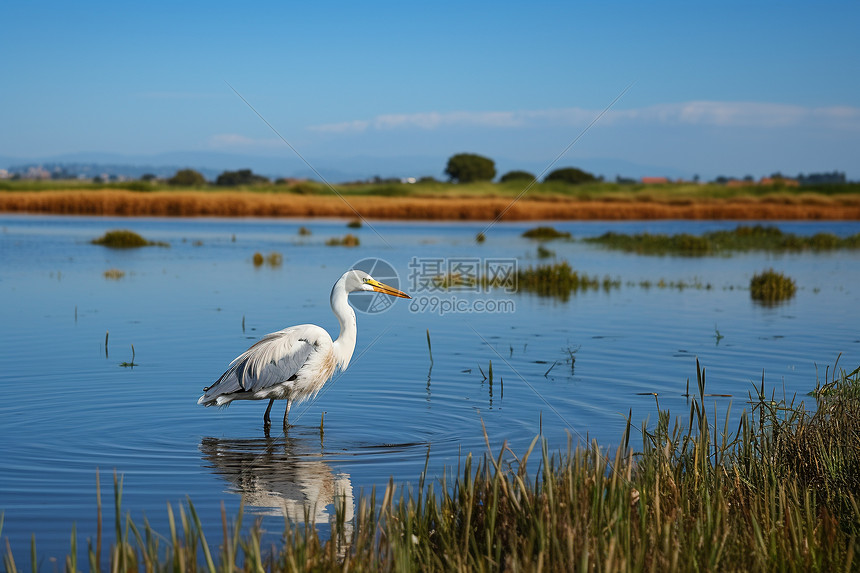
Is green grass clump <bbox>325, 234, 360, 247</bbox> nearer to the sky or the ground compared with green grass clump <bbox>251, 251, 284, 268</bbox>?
nearer to the sky

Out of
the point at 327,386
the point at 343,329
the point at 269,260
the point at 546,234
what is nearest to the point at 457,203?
the point at 546,234

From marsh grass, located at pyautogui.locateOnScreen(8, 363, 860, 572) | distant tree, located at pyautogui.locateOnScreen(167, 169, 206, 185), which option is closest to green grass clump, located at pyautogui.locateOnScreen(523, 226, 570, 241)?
marsh grass, located at pyautogui.locateOnScreen(8, 363, 860, 572)

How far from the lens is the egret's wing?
361 inches

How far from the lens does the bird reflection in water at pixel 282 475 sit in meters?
6.50

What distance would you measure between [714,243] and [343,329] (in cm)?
3250

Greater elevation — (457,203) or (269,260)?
(457,203)

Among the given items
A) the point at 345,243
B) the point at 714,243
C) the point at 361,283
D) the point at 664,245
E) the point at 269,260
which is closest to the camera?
the point at 361,283

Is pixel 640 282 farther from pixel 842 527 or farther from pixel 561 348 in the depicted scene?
pixel 842 527

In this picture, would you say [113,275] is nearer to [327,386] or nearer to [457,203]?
[327,386]

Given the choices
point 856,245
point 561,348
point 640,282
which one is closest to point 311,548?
point 561,348

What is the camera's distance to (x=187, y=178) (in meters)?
104

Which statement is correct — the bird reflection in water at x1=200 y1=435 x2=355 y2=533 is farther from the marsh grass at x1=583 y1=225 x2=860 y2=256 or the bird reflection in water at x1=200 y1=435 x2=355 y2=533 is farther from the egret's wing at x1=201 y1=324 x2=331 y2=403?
the marsh grass at x1=583 y1=225 x2=860 y2=256

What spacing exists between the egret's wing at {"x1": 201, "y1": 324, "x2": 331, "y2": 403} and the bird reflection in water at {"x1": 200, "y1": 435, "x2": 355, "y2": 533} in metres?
0.63

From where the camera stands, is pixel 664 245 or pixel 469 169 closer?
pixel 664 245
